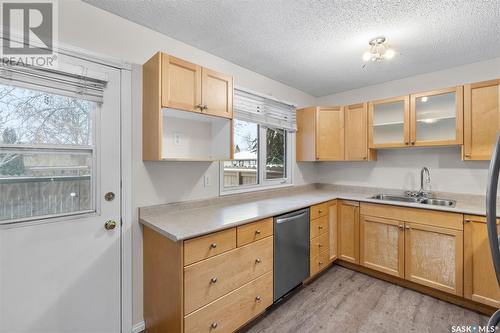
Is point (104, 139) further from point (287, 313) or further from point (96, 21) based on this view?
point (287, 313)

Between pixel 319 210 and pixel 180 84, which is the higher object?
pixel 180 84

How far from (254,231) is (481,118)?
8.11ft

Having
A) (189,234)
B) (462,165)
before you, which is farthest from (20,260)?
(462,165)

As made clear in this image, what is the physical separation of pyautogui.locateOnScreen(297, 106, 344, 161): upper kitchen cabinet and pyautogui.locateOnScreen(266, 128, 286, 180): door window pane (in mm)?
380

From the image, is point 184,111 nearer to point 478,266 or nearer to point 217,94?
point 217,94

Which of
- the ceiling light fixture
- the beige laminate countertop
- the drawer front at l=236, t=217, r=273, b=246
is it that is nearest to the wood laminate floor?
the drawer front at l=236, t=217, r=273, b=246

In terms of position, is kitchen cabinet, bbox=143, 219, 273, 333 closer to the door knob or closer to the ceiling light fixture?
the door knob

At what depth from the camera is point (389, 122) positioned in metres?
2.93

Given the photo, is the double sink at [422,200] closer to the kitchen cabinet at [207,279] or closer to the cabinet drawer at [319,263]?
the cabinet drawer at [319,263]

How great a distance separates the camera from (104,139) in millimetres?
1672

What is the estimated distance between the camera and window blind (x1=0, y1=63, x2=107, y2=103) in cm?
134

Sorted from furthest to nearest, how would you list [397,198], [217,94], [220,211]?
[397,198], [220,211], [217,94]

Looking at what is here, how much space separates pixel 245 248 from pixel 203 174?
→ 83 centimetres

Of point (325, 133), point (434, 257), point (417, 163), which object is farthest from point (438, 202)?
point (325, 133)
